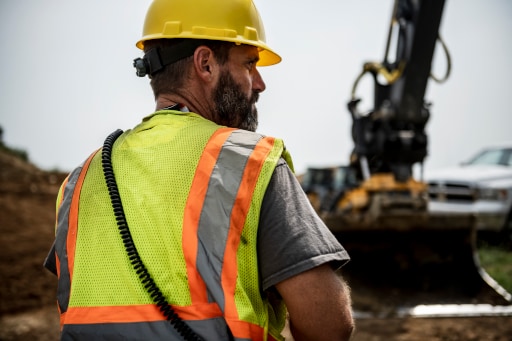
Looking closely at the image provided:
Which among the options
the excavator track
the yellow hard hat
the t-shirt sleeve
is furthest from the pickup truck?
the t-shirt sleeve

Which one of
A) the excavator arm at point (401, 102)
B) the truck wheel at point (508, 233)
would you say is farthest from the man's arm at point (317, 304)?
the truck wheel at point (508, 233)

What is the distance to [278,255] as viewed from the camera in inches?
53.4

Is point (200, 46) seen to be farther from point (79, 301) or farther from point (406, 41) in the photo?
point (406, 41)

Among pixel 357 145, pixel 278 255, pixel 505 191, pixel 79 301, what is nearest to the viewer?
pixel 278 255

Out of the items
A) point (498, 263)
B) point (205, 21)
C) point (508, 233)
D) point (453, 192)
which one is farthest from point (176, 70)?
point (508, 233)

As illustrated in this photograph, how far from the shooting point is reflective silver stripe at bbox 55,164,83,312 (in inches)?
63.3

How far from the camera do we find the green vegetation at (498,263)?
6.89 m

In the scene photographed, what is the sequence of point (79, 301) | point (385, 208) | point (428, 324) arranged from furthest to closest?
1. point (385, 208)
2. point (428, 324)
3. point (79, 301)

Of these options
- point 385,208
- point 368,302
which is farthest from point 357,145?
point 368,302

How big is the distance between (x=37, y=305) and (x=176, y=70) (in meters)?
5.19

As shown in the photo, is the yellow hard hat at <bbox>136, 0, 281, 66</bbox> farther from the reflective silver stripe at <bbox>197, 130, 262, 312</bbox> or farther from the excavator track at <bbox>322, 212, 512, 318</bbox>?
the excavator track at <bbox>322, 212, 512, 318</bbox>

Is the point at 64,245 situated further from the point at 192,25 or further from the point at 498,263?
the point at 498,263

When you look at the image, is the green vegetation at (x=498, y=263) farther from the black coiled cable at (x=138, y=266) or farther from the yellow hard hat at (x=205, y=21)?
the black coiled cable at (x=138, y=266)

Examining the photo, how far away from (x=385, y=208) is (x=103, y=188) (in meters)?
5.63
